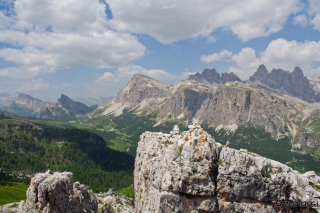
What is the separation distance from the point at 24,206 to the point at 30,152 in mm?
178693

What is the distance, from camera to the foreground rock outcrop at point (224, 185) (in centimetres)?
3170

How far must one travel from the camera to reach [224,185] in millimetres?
32219

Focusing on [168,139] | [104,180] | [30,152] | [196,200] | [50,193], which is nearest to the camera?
[196,200]

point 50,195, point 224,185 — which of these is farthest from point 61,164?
point 224,185

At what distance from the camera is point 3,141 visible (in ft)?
610

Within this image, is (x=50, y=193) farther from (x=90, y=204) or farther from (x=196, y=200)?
(x=196, y=200)

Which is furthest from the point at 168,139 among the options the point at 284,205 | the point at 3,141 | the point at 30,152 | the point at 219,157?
the point at 3,141

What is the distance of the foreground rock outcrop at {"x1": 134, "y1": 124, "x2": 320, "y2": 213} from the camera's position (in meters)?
31.7

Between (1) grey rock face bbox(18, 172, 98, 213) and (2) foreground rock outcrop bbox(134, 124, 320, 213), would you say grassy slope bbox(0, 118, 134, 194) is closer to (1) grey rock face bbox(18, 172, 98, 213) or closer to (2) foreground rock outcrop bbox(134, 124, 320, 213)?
(1) grey rock face bbox(18, 172, 98, 213)

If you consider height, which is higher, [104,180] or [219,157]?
[219,157]

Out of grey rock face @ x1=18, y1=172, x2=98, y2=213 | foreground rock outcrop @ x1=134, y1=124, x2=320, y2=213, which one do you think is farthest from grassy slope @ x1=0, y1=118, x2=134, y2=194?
foreground rock outcrop @ x1=134, y1=124, x2=320, y2=213

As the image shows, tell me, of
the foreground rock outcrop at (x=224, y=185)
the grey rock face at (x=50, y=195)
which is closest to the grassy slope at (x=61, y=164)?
the grey rock face at (x=50, y=195)

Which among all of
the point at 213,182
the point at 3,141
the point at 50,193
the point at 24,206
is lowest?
the point at 3,141

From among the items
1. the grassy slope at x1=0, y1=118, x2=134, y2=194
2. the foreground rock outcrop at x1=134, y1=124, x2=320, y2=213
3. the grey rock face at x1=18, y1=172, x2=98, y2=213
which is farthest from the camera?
the grassy slope at x1=0, y1=118, x2=134, y2=194
